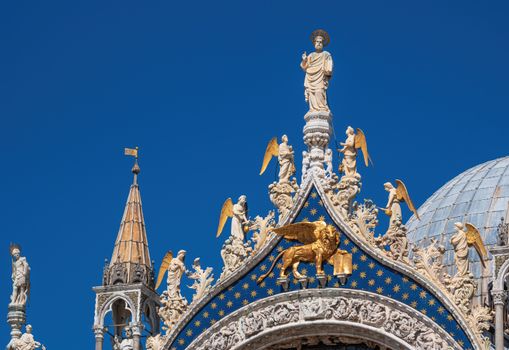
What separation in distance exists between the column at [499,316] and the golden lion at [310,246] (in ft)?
8.44

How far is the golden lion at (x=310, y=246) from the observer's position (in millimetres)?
27328

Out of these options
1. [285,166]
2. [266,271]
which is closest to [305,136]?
[285,166]

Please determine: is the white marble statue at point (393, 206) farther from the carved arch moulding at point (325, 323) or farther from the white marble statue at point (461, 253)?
the carved arch moulding at point (325, 323)

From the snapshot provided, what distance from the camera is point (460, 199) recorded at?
110ft

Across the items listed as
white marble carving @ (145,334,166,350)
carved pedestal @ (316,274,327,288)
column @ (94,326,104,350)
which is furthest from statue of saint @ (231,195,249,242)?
column @ (94,326,104,350)

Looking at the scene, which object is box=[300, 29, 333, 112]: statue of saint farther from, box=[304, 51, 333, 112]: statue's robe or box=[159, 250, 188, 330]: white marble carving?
box=[159, 250, 188, 330]: white marble carving

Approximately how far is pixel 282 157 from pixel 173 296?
108 inches

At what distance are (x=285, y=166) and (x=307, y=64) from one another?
179 centimetres

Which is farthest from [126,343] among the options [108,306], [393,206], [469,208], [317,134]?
[469,208]

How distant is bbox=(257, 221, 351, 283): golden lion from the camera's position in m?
27.3

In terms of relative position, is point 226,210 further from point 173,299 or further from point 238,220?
point 173,299

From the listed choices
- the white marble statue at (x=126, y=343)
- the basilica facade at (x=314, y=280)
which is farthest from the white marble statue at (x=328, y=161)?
the white marble statue at (x=126, y=343)

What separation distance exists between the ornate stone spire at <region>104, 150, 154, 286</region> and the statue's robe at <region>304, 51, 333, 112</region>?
3.32 m

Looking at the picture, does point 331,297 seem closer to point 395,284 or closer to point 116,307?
point 395,284
